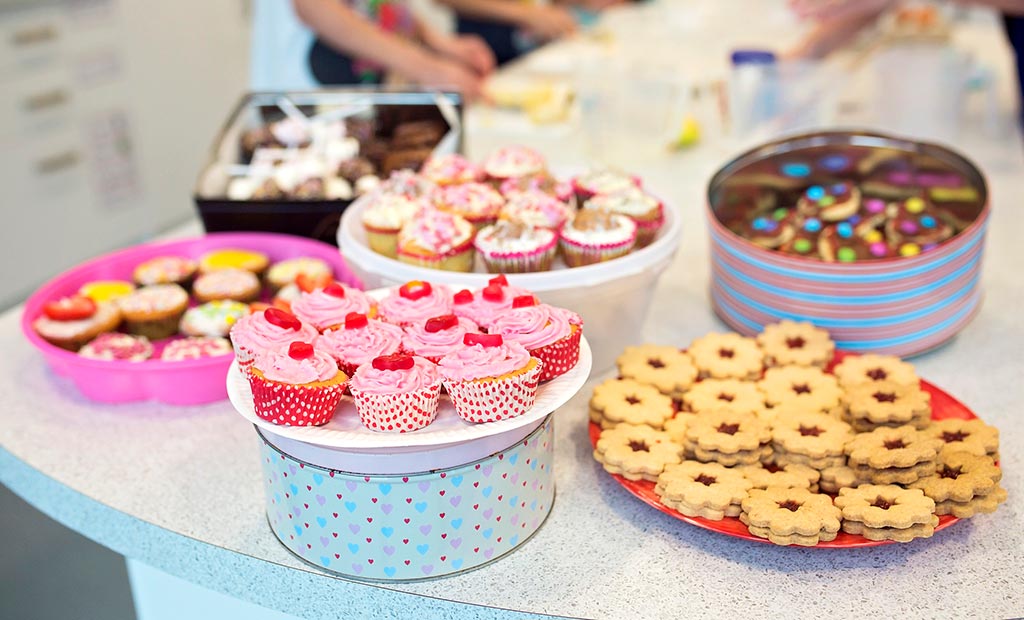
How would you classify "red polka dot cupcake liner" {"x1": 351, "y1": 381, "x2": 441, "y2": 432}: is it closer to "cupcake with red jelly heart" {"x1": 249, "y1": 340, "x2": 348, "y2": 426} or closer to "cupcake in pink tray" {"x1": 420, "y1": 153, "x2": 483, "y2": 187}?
"cupcake with red jelly heart" {"x1": 249, "y1": 340, "x2": 348, "y2": 426}

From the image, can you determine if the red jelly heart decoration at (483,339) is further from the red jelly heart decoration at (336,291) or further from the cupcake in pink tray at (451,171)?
the cupcake in pink tray at (451,171)

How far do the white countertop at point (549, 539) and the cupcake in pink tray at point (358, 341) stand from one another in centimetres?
21

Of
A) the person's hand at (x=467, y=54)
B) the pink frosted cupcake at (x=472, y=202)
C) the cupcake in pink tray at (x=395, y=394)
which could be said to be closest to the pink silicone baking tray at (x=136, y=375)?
the pink frosted cupcake at (x=472, y=202)

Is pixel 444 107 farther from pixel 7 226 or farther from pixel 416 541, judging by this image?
pixel 7 226

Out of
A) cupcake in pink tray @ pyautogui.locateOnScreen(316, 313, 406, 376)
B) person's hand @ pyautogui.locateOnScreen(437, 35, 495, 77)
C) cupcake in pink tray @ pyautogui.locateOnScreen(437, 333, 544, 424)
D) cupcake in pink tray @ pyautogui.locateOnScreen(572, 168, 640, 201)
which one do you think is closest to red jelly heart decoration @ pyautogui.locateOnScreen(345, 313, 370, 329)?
cupcake in pink tray @ pyautogui.locateOnScreen(316, 313, 406, 376)

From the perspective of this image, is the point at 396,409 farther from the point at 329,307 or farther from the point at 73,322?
the point at 73,322

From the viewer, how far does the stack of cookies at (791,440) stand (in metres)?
0.99

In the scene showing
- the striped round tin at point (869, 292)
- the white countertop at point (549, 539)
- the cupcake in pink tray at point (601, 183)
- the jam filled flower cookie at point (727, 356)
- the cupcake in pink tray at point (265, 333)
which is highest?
the cupcake in pink tray at point (265, 333)

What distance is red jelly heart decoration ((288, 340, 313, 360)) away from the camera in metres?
0.96

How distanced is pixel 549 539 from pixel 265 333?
1.18 feet

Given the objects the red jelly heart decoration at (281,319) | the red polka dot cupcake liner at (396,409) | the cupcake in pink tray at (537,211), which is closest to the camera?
the red polka dot cupcake liner at (396,409)

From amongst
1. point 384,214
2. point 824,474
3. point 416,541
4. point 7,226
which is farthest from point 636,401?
point 7,226

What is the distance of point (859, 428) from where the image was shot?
45.0 inches

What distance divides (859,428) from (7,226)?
3128 mm
